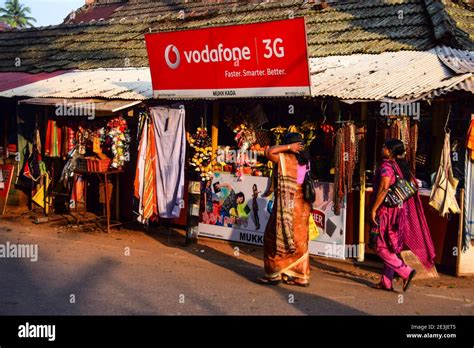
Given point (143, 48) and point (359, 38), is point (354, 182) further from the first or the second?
point (143, 48)

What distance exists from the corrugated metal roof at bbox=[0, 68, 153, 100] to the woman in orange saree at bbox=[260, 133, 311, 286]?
4.38m

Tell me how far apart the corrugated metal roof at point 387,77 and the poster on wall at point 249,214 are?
157cm

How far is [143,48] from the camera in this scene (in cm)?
1369

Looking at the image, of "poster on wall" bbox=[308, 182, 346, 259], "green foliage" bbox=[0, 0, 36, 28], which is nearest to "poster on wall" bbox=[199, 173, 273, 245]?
"poster on wall" bbox=[308, 182, 346, 259]

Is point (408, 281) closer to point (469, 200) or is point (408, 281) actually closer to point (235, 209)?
point (469, 200)

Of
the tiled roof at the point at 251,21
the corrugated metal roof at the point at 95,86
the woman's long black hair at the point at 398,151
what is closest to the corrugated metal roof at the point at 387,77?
the tiled roof at the point at 251,21

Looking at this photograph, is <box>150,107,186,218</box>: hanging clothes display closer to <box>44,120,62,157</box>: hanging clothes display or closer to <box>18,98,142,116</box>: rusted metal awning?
<box>18,98,142,116</box>: rusted metal awning

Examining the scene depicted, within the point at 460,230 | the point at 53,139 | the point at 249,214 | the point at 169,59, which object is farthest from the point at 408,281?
the point at 53,139

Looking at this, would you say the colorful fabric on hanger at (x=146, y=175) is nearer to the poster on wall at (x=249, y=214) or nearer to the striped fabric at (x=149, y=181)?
the striped fabric at (x=149, y=181)

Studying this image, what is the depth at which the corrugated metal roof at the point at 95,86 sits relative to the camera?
1107 centimetres

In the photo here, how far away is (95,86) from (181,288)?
634 cm

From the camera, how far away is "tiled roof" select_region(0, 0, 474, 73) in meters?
9.98

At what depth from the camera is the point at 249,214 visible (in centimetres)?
977
